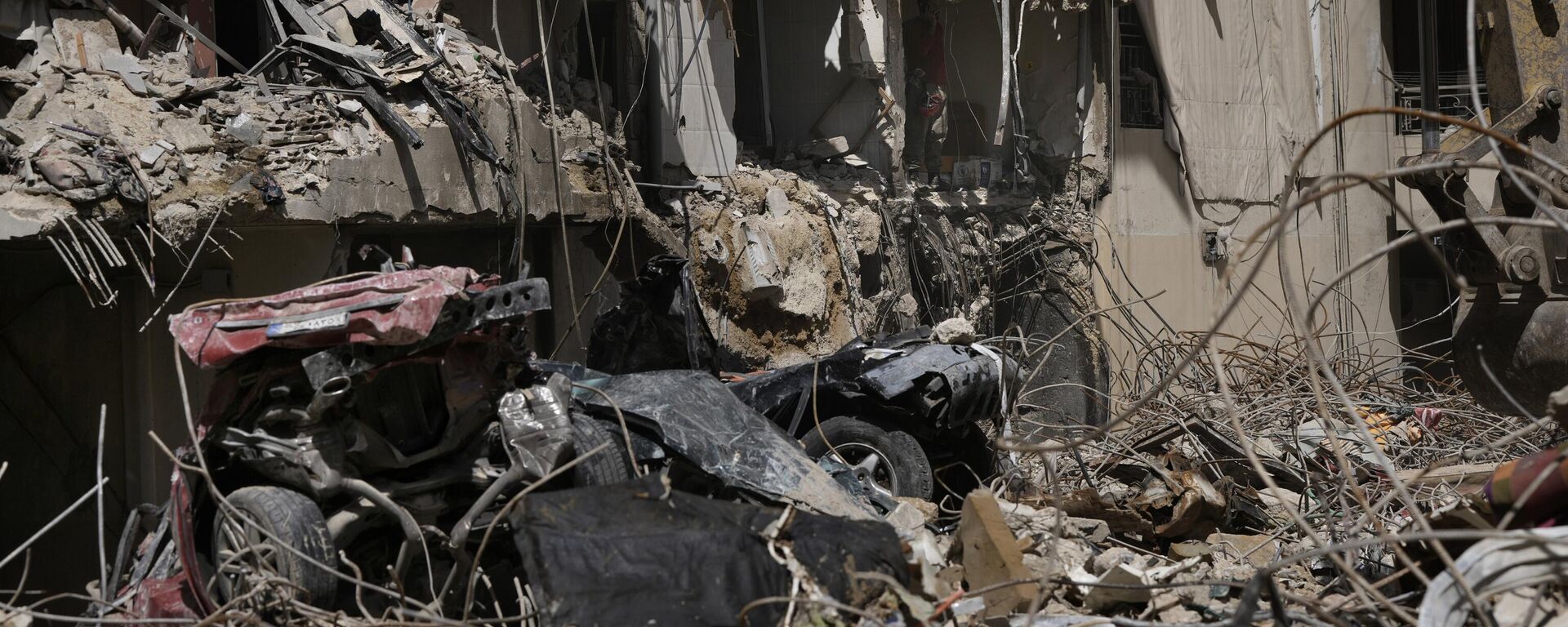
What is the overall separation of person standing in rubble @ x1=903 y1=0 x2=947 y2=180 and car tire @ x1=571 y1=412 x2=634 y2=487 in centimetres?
673

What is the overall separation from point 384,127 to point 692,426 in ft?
9.05

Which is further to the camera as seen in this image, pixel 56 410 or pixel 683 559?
pixel 56 410

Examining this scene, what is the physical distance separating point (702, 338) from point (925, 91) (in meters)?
5.83

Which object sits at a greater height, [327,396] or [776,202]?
[776,202]

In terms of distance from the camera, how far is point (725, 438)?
6.02m

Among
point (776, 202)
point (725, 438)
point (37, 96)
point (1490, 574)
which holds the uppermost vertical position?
point (37, 96)

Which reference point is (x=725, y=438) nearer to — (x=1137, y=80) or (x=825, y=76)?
(x=825, y=76)

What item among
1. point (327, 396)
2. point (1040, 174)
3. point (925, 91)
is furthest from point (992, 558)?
point (1040, 174)

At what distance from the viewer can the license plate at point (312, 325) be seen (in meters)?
4.68

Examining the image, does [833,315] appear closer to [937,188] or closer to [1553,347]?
[937,188]

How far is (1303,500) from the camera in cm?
717

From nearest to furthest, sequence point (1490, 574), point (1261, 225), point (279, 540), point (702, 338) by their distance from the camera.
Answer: point (1490, 574) → point (279, 540) → point (702, 338) → point (1261, 225)

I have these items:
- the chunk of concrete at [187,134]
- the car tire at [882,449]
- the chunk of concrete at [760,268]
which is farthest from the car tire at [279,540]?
the chunk of concrete at [760,268]

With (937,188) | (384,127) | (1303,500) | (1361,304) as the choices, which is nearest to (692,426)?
(384,127)
